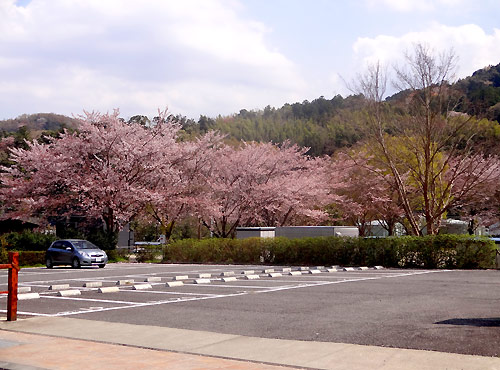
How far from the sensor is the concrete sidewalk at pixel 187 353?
24.3 ft

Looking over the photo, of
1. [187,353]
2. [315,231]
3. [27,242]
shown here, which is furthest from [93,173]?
[187,353]

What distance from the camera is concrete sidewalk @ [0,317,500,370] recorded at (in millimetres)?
7395

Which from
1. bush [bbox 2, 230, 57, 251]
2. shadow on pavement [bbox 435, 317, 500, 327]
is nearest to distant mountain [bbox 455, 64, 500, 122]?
bush [bbox 2, 230, 57, 251]

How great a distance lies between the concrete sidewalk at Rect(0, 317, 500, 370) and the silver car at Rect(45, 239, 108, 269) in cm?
1991

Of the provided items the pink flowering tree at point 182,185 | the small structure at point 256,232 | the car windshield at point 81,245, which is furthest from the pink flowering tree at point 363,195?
the car windshield at point 81,245

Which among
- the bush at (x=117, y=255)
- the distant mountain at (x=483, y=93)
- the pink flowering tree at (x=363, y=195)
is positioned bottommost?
the bush at (x=117, y=255)

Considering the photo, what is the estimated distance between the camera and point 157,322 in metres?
10.9

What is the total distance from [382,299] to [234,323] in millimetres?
4423

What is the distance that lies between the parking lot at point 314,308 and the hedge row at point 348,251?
772 cm

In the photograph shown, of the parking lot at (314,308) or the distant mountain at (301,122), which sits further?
the distant mountain at (301,122)

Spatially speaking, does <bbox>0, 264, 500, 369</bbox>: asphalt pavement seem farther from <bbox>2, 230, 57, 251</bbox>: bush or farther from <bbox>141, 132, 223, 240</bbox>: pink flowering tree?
<bbox>141, 132, 223, 240</bbox>: pink flowering tree

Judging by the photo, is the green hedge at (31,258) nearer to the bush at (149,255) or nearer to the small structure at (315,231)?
the bush at (149,255)

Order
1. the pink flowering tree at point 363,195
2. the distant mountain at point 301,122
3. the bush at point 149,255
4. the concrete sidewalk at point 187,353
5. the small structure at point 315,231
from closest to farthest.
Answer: the concrete sidewalk at point 187,353 < the small structure at point 315,231 < the bush at point 149,255 < the pink flowering tree at point 363,195 < the distant mountain at point 301,122

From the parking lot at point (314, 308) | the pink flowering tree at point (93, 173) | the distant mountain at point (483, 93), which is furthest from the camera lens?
the pink flowering tree at point (93, 173)
